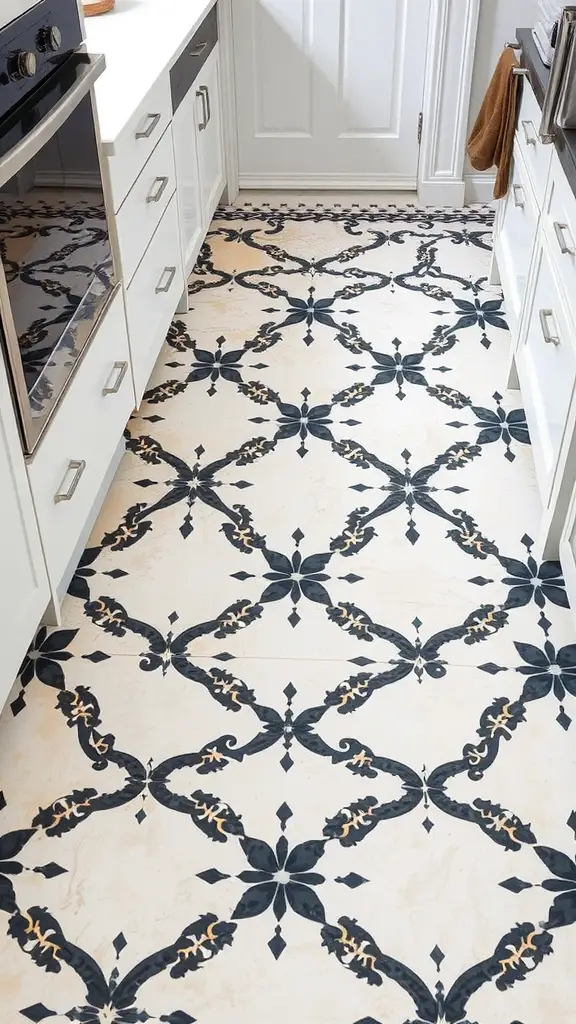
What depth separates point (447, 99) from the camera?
3676 millimetres

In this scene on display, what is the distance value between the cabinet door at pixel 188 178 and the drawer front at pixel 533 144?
3.22 ft

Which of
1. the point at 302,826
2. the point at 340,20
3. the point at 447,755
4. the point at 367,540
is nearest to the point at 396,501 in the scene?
the point at 367,540

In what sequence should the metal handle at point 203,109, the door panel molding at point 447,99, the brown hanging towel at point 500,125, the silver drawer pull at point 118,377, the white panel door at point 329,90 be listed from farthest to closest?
the white panel door at point 329,90 → the door panel molding at point 447,99 → the metal handle at point 203,109 → the brown hanging towel at point 500,125 → the silver drawer pull at point 118,377

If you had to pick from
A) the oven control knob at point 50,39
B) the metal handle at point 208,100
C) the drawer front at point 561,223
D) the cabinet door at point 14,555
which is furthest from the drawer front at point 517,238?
the cabinet door at point 14,555

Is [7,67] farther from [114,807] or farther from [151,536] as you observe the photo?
[114,807]

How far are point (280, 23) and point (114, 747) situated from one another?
2888 mm

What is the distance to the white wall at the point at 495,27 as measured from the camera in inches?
138

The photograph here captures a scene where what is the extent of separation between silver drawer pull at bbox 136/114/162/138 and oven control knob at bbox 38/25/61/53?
55 centimetres

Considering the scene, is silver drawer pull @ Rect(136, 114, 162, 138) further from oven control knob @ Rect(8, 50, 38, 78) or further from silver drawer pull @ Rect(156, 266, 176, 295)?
oven control knob @ Rect(8, 50, 38, 78)

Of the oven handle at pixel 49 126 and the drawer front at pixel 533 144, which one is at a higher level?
the oven handle at pixel 49 126

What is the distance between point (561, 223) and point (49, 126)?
3.60ft

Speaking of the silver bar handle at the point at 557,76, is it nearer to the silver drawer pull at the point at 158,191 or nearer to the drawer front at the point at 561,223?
the drawer front at the point at 561,223

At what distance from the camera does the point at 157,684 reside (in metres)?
2.00

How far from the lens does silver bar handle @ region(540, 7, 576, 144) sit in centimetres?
216
